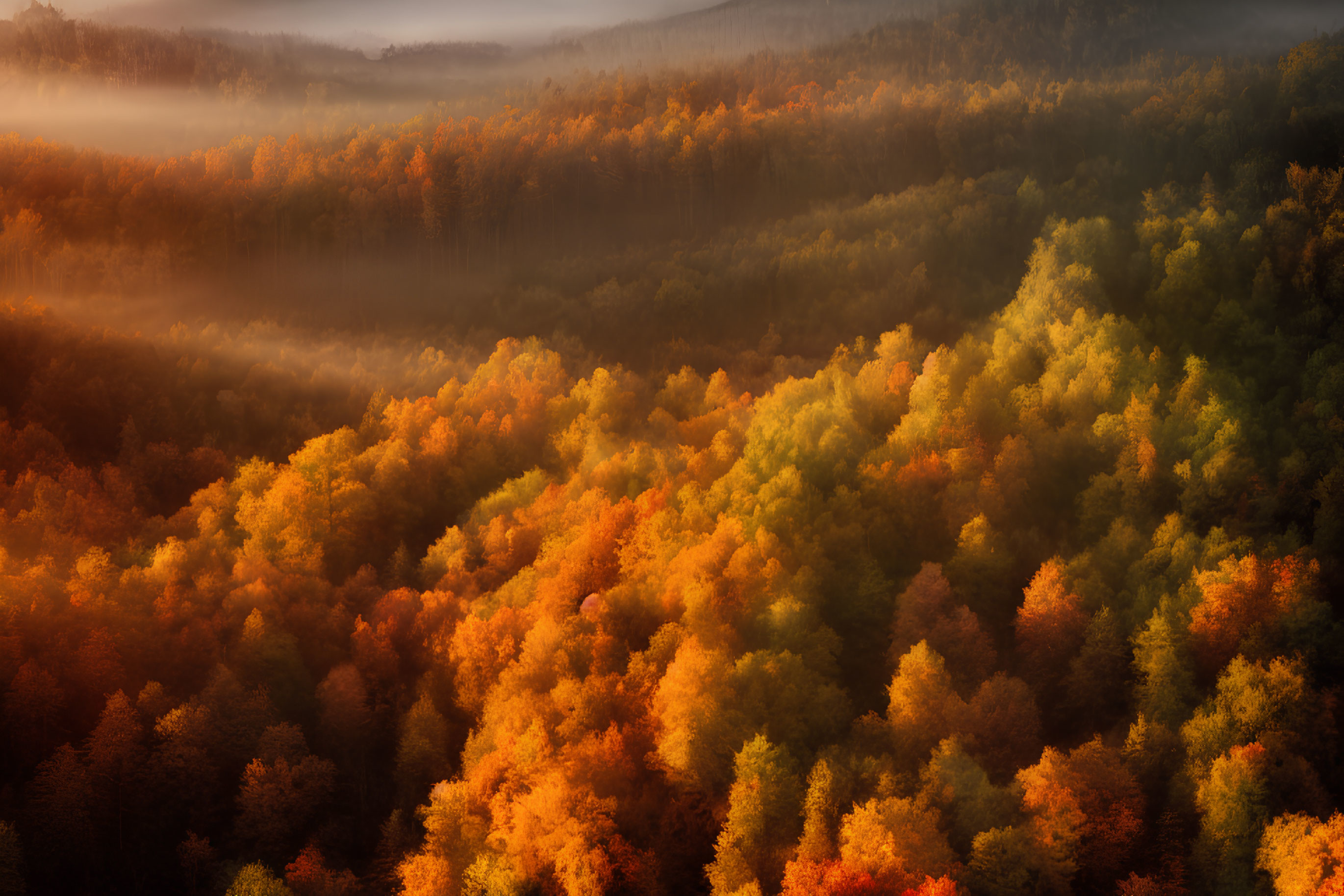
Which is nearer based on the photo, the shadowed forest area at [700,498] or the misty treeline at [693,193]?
the shadowed forest area at [700,498]

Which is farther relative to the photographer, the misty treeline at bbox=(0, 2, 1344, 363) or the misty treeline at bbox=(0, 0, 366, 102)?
the misty treeline at bbox=(0, 0, 366, 102)

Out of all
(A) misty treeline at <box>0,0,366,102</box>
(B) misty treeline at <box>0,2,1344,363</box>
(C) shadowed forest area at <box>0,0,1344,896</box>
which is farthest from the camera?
(A) misty treeline at <box>0,0,366,102</box>

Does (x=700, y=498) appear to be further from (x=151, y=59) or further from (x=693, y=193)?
(x=151, y=59)

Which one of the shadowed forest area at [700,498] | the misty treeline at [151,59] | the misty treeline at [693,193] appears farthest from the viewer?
the misty treeline at [151,59]

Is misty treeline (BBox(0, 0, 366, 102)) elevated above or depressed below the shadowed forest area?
above

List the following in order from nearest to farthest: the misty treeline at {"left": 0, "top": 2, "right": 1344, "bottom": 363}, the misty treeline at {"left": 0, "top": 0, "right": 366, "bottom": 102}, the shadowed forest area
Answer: the shadowed forest area, the misty treeline at {"left": 0, "top": 2, "right": 1344, "bottom": 363}, the misty treeline at {"left": 0, "top": 0, "right": 366, "bottom": 102}

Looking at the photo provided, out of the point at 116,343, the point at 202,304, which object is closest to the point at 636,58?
the point at 202,304

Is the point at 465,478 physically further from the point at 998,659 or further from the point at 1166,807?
the point at 1166,807

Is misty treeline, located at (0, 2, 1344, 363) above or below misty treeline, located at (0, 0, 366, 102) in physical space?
below

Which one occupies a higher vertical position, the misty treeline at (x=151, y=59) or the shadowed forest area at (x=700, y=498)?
the misty treeline at (x=151, y=59)
